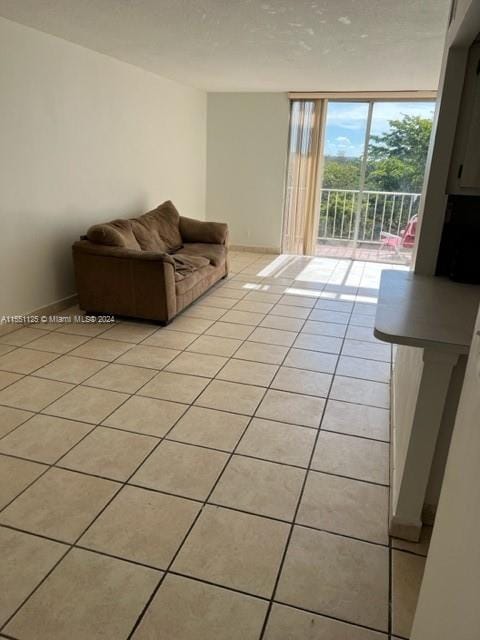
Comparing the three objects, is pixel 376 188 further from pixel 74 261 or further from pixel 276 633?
pixel 276 633

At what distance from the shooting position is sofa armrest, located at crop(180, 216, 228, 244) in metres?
5.25

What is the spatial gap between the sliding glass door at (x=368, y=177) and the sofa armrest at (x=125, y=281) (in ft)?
11.4

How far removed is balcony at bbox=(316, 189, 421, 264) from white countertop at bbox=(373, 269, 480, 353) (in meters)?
4.55

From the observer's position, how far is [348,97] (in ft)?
19.1

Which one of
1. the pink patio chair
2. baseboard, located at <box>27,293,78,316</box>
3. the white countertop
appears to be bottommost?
baseboard, located at <box>27,293,78,316</box>

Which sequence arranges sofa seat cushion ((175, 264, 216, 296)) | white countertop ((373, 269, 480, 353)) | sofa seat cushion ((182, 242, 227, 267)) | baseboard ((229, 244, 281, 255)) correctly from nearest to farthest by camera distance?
white countertop ((373, 269, 480, 353)) < sofa seat cushion ((175, 264, 216, 296)) < sofa seat cushion ((182, 242, 227, 267)) < baseboard ((229, 244, 281, 255))

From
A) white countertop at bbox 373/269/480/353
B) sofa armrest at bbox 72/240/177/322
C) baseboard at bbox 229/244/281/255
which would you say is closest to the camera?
white countertop at bbox 373/269/480/353

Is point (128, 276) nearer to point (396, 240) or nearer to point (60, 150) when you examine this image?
point (60, 150)

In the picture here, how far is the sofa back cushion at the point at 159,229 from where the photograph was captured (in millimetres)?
4406

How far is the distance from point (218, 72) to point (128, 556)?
4.72 meters

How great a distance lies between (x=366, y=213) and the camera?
21.5 ft

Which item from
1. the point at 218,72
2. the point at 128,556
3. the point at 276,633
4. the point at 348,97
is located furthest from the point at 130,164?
the point at 276,633

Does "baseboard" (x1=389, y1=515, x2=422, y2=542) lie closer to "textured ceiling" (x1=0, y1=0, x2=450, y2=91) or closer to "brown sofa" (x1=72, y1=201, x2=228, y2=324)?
"brown sofa" (x1=72, y1=201, x2=228, y2=324)

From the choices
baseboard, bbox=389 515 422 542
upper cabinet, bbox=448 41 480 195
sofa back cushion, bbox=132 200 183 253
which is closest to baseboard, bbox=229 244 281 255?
sofa back cushion, bbox=132 200 183 253
